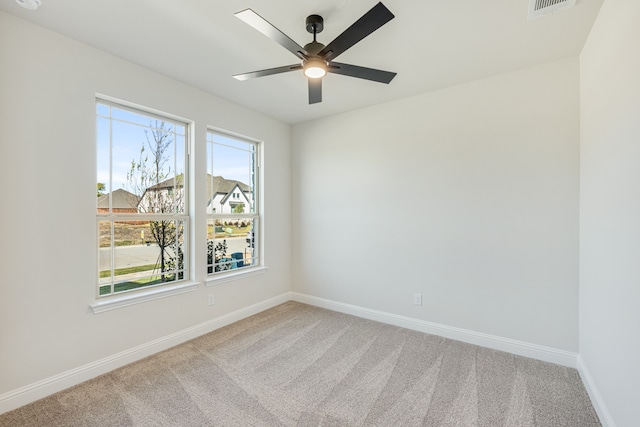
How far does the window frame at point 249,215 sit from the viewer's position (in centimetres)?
329

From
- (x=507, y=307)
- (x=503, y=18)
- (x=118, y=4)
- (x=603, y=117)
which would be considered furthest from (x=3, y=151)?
(x=507, y=307)

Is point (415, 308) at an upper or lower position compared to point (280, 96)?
lower

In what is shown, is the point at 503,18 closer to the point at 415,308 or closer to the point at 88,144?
the point at 415,308

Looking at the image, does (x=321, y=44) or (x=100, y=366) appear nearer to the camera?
(x=321, y=44)

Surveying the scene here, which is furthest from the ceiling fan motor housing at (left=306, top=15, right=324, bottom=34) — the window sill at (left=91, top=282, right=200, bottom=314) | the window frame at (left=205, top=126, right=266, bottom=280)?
the window sill at (left=91, top=282, right=200, bottom=314)

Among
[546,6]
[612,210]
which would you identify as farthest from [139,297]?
[546,6]

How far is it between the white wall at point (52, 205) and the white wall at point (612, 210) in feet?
11.2

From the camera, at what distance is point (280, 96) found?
10.7ft

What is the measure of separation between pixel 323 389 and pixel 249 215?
2333mm

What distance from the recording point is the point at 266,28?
165cm

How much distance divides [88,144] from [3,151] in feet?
1.59

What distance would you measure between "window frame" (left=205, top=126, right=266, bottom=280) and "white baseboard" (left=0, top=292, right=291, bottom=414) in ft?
1.53

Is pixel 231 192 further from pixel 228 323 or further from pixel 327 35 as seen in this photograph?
pixel 327 35

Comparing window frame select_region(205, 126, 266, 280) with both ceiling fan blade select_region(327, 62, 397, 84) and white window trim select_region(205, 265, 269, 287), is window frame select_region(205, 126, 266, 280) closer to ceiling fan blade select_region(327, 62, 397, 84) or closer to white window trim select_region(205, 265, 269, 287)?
white window trim select_region(205, 265, 269, 287)
